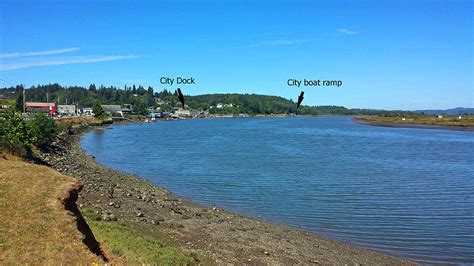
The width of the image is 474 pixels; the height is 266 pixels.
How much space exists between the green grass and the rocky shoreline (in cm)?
Answer: 150

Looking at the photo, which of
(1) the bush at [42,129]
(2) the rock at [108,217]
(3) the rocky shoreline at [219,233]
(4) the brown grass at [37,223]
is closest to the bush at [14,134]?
(3) the rocky shoreline at [219,233]

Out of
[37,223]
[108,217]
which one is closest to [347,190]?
[108,217]

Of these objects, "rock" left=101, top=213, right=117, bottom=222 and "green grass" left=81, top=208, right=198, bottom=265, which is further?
"rock" left=101, top=213, right=117, bottom=222

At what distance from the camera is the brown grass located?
40.9ft

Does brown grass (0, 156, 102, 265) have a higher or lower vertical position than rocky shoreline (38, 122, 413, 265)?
higher

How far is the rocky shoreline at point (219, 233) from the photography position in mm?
20281

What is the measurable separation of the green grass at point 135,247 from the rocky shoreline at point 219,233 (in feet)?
4.91

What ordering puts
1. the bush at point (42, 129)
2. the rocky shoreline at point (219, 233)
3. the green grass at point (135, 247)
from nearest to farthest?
1. the green grass at point (135, 247)
2. the rocky shoreline at point (219, 233)
3. the bush at point (42, 129)

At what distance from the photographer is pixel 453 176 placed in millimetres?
46781

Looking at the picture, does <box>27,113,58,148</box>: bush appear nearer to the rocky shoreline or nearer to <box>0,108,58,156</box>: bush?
<box>0,108,58,156</box>: bush

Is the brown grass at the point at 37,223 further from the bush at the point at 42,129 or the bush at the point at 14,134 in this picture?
the bush at the point at 42,129

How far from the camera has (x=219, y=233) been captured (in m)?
23.4

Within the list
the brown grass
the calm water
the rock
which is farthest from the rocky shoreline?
the brown grass

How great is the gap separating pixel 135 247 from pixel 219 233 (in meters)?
7.11
